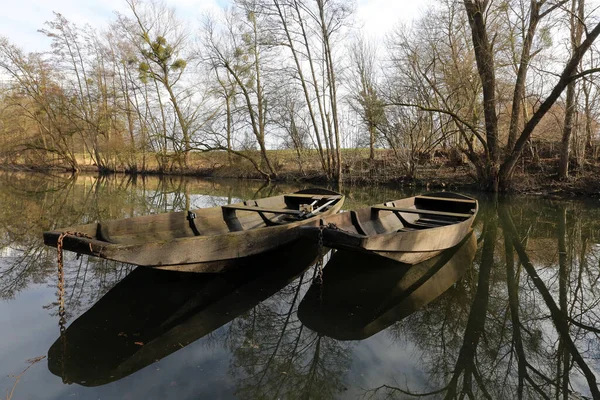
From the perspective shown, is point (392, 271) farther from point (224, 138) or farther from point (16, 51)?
point (16, 51)

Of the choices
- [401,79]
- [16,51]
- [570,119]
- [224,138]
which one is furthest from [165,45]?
[570,119]

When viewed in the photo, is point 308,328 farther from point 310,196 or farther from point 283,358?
point 310,196

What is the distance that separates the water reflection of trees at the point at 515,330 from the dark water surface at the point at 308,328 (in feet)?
0.05

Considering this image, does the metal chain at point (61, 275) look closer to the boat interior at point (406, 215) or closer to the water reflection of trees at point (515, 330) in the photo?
the water reflection of trees at point (515, 330)

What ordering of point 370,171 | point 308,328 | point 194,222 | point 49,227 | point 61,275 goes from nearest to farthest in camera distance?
point 61,275
point 308,328
point 194,222
point 49,227
point 370,171

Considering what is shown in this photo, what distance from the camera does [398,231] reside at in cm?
605

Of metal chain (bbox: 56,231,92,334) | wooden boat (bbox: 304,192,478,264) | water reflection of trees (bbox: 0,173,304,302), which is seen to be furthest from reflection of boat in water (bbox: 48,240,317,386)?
wooden boat (bbox: 304,192,478,264)

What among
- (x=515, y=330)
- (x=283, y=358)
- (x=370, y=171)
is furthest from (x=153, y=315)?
(x=370, y=171)

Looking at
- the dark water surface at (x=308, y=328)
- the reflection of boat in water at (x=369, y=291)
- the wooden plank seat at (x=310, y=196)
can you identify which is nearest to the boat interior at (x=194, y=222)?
the wooden plank seat at (x=310, y=196)

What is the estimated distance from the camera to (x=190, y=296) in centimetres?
438

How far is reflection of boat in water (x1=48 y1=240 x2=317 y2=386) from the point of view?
2954mm

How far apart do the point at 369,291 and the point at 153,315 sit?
259 cm

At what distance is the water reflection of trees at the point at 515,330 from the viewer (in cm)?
280

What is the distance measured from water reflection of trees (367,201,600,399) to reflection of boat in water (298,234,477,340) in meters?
0.23
